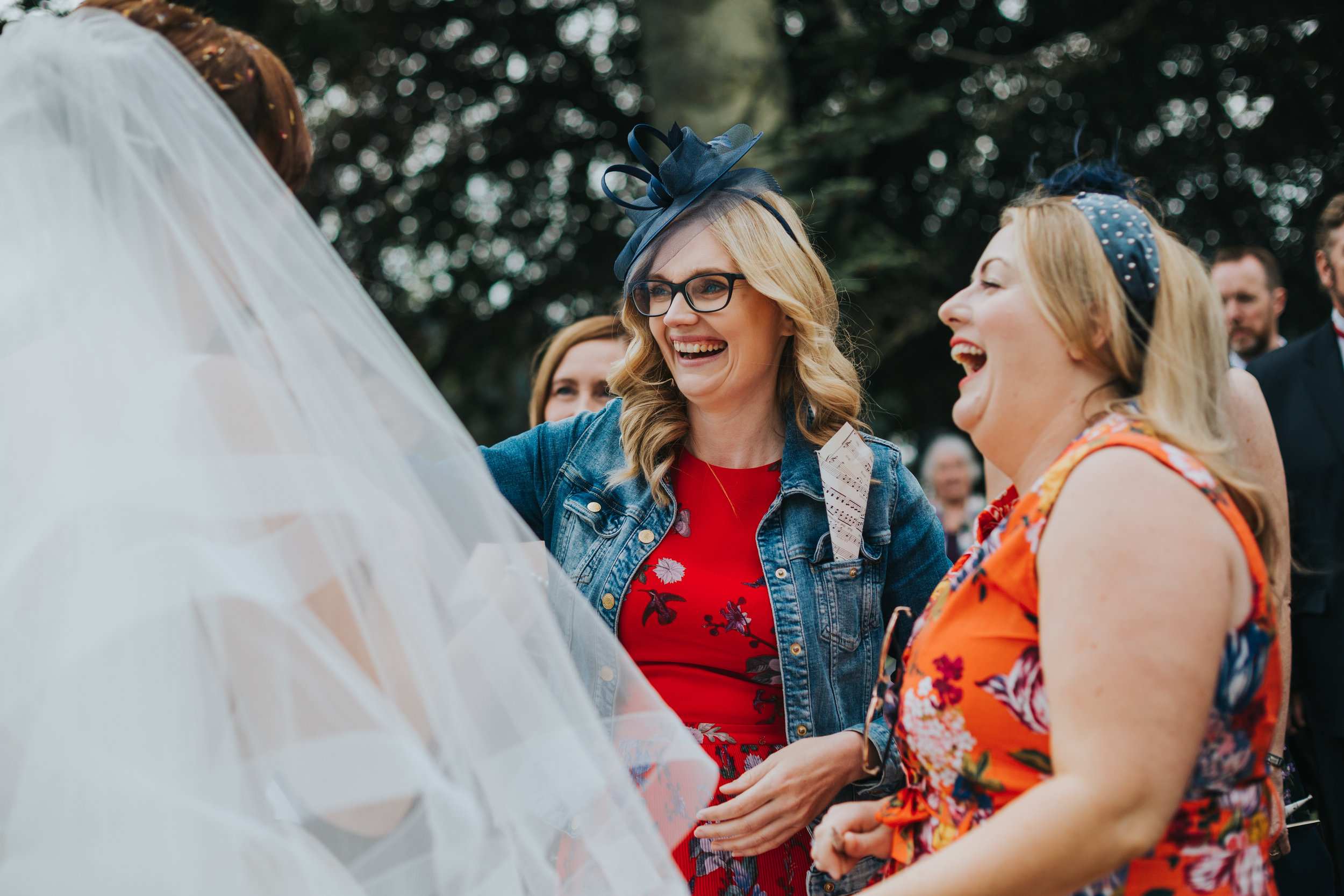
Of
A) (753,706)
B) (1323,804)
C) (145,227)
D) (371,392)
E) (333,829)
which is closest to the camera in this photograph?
(333,829)

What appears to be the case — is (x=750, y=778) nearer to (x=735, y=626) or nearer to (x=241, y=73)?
(x=735, y=626)

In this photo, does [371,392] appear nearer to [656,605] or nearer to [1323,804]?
[656,605]

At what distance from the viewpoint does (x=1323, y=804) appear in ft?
11.5

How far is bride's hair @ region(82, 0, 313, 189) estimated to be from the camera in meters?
1.62

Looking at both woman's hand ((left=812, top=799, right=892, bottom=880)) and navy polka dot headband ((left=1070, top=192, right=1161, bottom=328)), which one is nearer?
navy polka dot headband ((left=1070, top=192, right=1161, bottom=328))

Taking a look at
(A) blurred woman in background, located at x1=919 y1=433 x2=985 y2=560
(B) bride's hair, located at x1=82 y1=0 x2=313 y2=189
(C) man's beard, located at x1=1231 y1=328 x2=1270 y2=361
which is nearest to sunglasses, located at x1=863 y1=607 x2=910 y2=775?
A: (B) bride's hair, located at x1=82 y1=0 x2=313 y2=189

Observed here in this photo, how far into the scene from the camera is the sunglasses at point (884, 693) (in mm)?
1681

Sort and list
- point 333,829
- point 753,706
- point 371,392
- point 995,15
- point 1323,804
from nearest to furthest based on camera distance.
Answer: point 333,829 < point 371,392 < point 753,706 < point 1323,804 < point 995,15

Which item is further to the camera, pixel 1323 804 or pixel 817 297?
pixel 1323 804

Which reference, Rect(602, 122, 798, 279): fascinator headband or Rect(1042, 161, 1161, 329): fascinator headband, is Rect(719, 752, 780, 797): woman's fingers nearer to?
Rect(1042, 161, 1161, 329): fascinator headband

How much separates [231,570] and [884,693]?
1.08 metres

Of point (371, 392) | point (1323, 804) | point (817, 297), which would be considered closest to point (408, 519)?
point (371, 392)

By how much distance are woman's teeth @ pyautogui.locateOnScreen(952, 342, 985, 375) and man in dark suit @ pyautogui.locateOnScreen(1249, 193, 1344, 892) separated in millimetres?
2370

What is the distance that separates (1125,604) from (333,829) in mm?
1069
